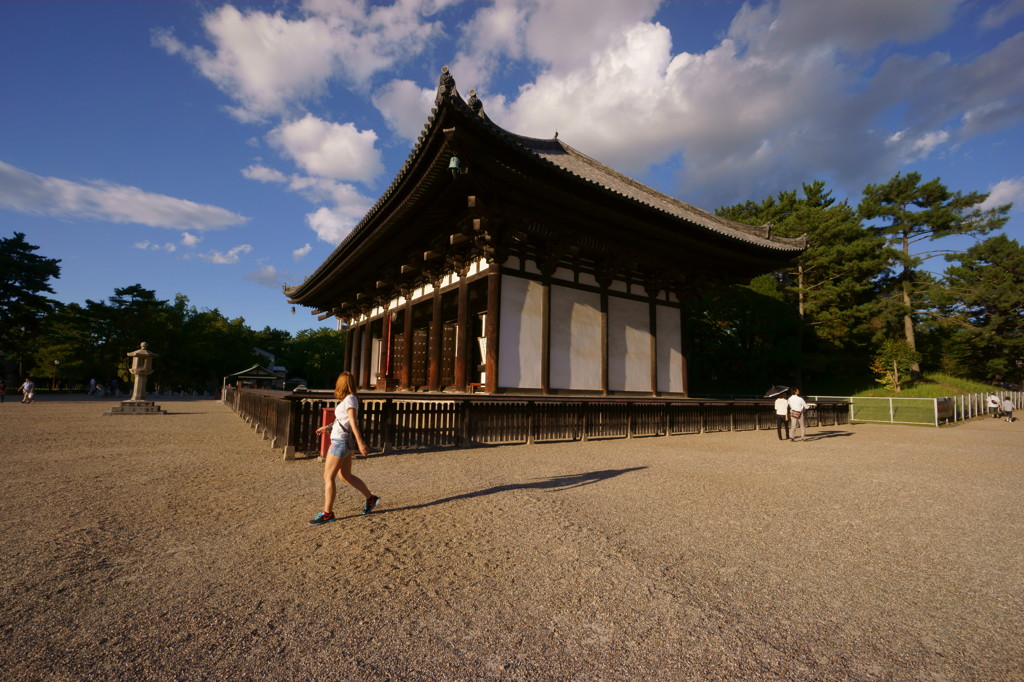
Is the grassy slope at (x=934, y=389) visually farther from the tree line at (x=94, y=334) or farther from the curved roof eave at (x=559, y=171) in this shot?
the tree line at (x=94, y=334)

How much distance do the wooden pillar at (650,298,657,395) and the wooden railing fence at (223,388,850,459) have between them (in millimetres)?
1322

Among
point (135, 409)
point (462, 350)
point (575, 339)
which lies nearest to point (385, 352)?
point (462, 350)

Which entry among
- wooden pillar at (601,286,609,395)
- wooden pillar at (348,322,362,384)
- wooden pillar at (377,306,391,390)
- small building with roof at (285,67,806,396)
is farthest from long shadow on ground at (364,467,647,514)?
wooden pillar at (348,322,362,384)

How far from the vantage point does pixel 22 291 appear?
32219mm

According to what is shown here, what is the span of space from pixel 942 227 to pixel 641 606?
40.1 meters

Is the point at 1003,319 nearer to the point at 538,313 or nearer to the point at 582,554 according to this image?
the point at 538,313

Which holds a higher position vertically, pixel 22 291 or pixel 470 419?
pixel 22 291

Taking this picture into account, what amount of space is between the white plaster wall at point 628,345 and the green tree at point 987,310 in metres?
26.7

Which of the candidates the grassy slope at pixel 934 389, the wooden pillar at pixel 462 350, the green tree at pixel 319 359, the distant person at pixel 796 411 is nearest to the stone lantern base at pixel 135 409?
the wooden pillar at pixel 462 350

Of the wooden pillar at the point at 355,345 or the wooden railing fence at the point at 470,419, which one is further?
the wooden pillar at the point at 355,345

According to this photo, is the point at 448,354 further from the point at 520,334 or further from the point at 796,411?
→ the point at 796,411

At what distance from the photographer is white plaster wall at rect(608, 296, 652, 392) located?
41.3 ft

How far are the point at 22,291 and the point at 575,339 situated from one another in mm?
43036

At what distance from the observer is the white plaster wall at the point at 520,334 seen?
10.4 m
